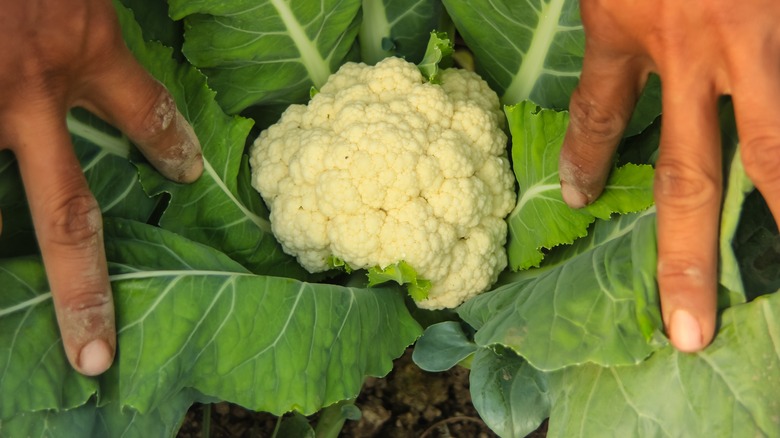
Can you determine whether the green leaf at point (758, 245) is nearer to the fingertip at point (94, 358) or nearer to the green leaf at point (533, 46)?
the green leaf at point (533, 46)

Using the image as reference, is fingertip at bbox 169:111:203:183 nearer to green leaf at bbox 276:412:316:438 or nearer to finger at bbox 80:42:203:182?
finger at bbox 80:42:203:182

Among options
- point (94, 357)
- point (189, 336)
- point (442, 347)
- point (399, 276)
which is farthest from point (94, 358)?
point (442, 347)

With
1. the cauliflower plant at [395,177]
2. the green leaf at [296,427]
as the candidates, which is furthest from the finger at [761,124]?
the green leaf at [296,427]

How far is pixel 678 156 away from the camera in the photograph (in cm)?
116

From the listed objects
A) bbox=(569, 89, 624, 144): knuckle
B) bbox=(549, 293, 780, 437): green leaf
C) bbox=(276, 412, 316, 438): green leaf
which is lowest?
bbox=(276, 412, 316, 438): green leaf

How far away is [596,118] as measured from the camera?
1331 mm

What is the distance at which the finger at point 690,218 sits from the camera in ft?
3.70

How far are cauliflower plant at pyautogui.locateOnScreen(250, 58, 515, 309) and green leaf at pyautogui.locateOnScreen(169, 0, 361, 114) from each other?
7 cm

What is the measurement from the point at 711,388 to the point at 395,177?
0.69 m

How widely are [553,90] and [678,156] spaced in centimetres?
59

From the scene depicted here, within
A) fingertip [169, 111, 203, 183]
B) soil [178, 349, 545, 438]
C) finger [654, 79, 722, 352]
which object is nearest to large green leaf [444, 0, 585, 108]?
finger [654, 79, 722, 352]

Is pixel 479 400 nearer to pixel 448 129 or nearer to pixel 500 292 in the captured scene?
pixel 500 292

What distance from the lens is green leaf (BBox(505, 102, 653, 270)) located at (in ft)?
4.78

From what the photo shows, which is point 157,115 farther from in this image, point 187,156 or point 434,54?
point 434,54
